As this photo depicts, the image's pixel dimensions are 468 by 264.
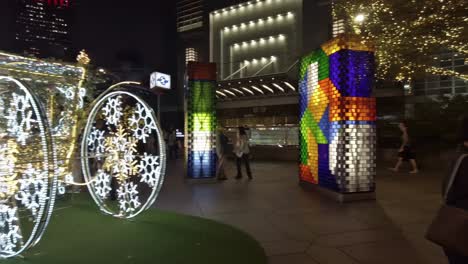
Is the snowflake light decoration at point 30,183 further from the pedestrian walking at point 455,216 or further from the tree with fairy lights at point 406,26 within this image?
the tree with fairy lights at point 406,26

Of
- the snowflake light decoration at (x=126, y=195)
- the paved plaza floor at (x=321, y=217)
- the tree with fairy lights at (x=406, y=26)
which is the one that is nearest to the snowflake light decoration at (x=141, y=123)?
the snowflake light decoration at (x=126, y=195)

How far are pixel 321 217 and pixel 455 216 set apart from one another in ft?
13.6

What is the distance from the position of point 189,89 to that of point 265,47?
22686mm

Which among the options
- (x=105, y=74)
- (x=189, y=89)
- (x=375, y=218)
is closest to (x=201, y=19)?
(x=189, y=89)

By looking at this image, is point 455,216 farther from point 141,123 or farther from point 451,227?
point 141,123

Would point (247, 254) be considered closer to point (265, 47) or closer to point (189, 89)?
point (189, 89)

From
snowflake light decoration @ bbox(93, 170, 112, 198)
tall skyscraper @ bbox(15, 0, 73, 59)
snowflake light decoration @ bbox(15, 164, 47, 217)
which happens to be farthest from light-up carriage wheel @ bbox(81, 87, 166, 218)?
tall skyscraper @ bbox(15, 0, 73, 59)

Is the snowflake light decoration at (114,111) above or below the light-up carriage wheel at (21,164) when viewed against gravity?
above

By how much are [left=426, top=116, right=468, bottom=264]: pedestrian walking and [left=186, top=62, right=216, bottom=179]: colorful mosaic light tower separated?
874 centimetres

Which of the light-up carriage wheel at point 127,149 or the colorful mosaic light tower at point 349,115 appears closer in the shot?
the light-up carriage wheel at point 127,149

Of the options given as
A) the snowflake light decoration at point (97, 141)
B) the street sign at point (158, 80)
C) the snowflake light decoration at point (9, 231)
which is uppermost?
the street sign at point (158, 80)

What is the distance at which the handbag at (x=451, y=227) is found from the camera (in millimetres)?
2826

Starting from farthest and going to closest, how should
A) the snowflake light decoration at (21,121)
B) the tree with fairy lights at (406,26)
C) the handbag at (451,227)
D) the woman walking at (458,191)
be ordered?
the tree with fairy lights at (406,26) → the snowflake light decoration at (21,121) → the woman walking at (458,191) → the handbag at (451,227)

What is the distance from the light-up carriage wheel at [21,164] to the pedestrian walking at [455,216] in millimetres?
3812
